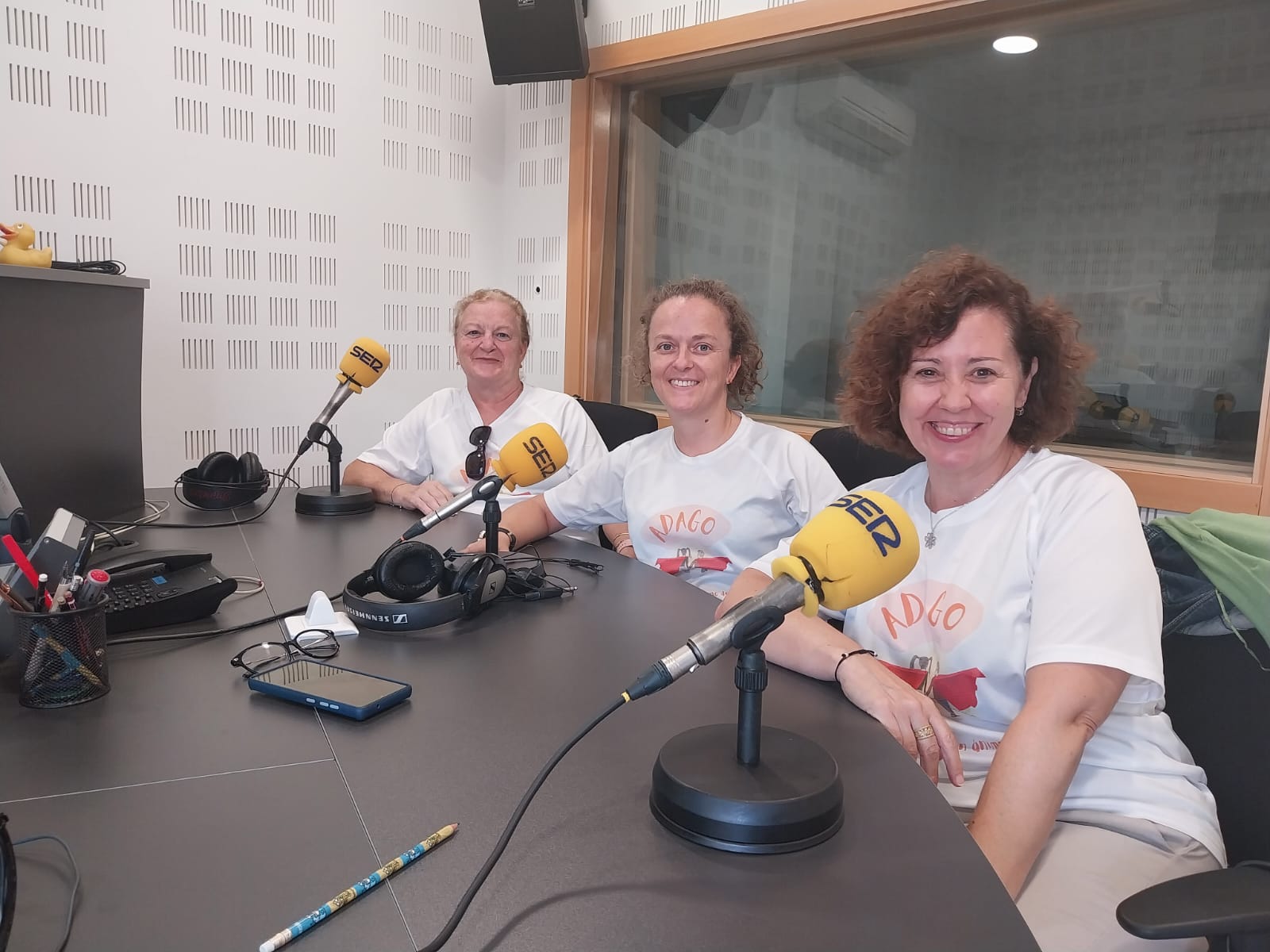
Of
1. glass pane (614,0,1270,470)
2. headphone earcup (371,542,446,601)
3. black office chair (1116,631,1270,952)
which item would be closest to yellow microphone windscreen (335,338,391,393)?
headphone earcup (371,542,446,601)

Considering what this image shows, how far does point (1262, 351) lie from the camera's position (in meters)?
2.29

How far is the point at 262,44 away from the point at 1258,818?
11.4ft

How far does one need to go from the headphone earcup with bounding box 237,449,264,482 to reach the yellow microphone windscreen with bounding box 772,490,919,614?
1.81 metres

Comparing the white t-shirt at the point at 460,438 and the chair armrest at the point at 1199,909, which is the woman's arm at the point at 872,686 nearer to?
the chair armrest at the point at 1199,909

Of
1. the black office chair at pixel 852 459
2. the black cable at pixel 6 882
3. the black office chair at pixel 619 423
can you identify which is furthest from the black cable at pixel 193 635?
the black office chair at pixel 619 423

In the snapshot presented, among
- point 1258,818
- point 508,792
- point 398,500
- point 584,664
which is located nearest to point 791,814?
point 508,792

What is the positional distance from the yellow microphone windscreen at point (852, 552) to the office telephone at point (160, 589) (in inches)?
36.3

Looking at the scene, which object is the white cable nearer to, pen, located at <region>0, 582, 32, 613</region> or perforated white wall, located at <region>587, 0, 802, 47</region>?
pen, located at <region>0, 582, 32, 613</region>

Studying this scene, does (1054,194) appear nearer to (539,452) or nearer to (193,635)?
(539,452)

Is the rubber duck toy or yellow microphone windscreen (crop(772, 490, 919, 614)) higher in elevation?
the rubber duck toy

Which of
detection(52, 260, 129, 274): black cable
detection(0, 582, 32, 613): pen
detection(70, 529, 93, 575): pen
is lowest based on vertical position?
detection(0, 582, 32, 613): pen

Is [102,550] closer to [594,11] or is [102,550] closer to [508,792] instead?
[508,792]

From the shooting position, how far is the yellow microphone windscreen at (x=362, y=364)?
87.3 inches

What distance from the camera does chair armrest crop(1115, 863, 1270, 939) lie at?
0.76m
